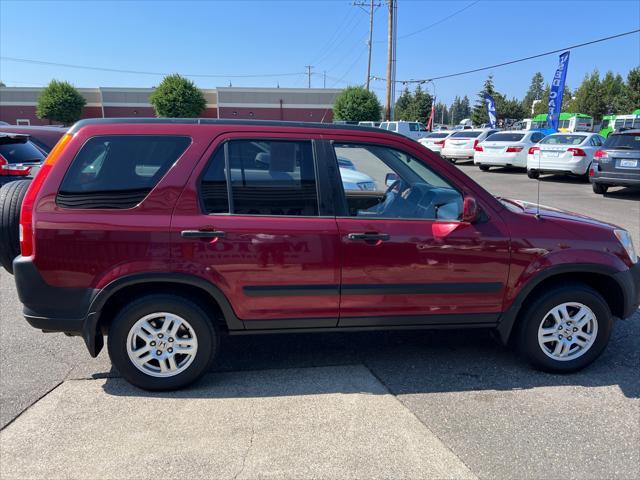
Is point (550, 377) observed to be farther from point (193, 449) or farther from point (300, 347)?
point (193, 449)

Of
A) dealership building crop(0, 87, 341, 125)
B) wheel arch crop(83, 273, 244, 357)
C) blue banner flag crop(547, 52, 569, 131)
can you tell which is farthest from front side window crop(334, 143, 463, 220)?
dealership building crop(0, 87, 341, 125)

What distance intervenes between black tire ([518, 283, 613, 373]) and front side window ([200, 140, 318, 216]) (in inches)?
71.1

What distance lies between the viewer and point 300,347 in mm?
4082

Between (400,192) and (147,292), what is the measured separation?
6.56ft

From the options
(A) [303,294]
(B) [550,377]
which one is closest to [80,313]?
(A) [303,294]

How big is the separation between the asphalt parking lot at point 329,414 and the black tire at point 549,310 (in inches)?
4.3

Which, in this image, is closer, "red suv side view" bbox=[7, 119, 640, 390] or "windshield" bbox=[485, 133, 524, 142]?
"red suv side view" bbox=[7, 119, 640, 390]

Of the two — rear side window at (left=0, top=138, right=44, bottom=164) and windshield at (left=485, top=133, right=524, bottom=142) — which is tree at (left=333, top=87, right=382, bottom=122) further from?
rear side window at (left=0, top=138, right=44, bottom=164)

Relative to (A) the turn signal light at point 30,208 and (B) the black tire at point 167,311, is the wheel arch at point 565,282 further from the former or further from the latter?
(A) the turn signal light at point 30,208

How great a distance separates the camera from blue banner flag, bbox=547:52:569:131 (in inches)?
950

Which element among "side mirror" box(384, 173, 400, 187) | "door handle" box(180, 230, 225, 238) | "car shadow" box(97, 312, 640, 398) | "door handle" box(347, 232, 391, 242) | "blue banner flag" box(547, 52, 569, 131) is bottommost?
"car shadow" box(97, 312, 640, 398)

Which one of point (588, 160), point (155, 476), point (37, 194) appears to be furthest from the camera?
point (588, 160)

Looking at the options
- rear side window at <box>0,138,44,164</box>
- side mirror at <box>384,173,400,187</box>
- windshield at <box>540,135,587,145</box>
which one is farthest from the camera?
windshield at <box>540,135,587,145</box>

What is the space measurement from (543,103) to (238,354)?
8715 cm
